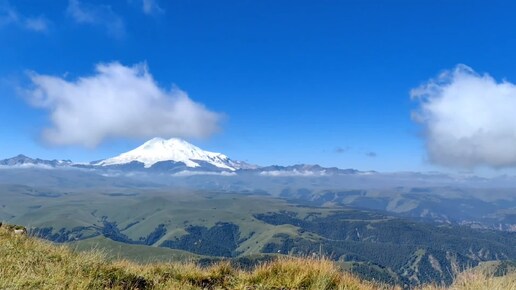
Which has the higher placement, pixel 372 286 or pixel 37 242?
pixel 37 242

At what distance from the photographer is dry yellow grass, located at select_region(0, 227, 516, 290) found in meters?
8.28

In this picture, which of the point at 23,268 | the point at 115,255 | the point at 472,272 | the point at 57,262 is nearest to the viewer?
the point at 23,268

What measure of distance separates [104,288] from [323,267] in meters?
5.89

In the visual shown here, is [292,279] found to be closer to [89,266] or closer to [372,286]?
[372,286]

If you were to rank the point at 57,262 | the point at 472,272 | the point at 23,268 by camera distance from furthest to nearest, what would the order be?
1. the point at 472,272
2. the point at 57,262
3. the point at 23,268

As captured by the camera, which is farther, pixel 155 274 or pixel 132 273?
pixel 155 274

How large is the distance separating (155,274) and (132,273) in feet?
2.83

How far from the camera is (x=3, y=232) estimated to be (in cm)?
1214

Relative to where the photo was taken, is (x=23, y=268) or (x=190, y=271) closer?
(x=23, y=268)

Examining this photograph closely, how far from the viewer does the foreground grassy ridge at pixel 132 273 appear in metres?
8.22

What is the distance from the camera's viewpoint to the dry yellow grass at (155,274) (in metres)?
8.28

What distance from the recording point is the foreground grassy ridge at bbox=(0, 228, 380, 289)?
8219mm

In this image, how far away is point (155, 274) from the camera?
1142 centimetres

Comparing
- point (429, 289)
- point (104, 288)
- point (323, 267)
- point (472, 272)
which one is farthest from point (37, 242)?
point (472, 272)
